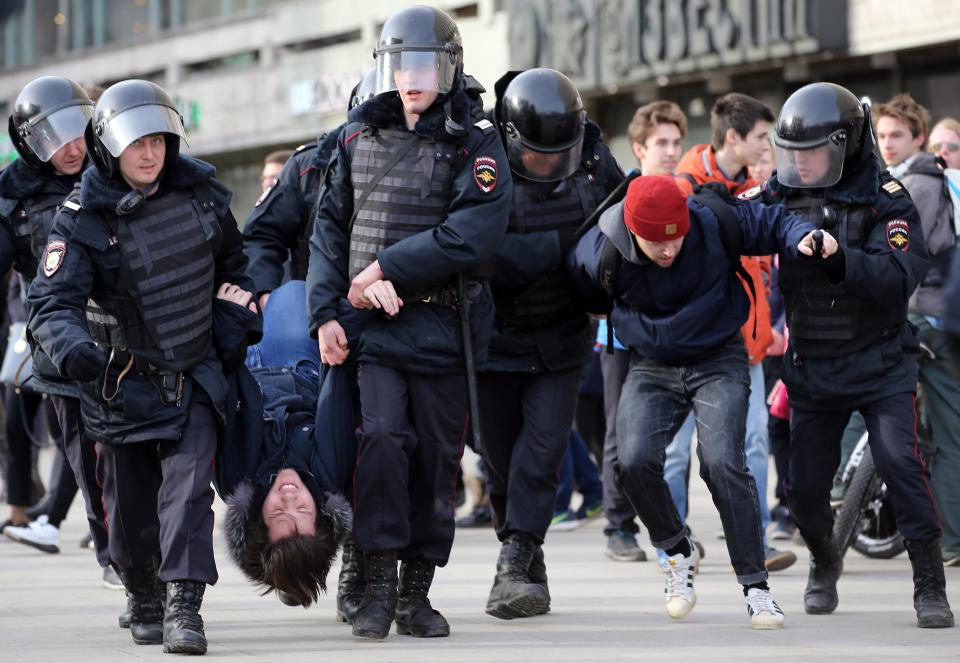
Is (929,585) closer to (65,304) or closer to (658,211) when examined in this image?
(658,211)

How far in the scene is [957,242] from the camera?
8.58 meters

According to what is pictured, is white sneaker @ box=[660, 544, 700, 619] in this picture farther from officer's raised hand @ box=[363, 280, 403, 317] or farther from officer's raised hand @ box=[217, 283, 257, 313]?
officer's raised hand @ box=[217, 283, 257, 313]

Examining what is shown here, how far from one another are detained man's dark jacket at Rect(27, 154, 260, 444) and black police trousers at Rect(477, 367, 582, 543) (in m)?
1.16

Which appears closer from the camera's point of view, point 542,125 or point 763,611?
point 763,611

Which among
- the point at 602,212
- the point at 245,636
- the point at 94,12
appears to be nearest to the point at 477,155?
the point at 602,212

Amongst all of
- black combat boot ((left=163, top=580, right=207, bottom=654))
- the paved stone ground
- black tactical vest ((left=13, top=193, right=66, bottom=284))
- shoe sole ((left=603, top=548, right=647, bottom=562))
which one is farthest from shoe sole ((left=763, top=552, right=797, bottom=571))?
black tactical vest ((left=13, top=193, right=66, bottom=284))

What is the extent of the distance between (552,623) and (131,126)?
244 centimetres

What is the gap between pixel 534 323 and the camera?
7.14 meters

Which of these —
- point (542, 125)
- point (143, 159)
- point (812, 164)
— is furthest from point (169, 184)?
point (812, 164)

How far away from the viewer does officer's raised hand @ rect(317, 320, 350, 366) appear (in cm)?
649

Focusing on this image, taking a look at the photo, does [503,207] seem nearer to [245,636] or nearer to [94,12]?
[245,636]

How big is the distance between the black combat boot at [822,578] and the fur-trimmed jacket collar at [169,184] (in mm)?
2688

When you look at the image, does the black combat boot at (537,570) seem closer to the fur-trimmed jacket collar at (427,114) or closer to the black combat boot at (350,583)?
the black combat boot at (350,583)

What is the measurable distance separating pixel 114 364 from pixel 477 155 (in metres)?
→ 1.49
